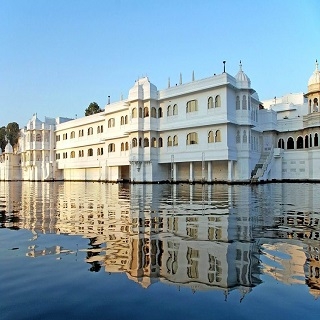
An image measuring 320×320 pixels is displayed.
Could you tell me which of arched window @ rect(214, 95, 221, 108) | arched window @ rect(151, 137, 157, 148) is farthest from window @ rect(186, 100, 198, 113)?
arched window @ rect(151, 137, 157, 148)

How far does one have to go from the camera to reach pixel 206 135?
38500mm

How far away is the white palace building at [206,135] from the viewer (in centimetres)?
3762

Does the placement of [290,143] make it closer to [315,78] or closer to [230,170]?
[315,78]

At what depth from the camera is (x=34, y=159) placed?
66938mm

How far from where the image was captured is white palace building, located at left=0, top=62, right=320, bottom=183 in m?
37.6

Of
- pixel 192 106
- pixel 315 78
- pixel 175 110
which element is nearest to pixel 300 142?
pixel 315 78

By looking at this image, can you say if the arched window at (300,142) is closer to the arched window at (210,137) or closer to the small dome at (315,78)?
the small dome at (315,78)

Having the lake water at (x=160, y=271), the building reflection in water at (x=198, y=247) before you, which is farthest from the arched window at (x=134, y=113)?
the lake water at (x=160, y=271)

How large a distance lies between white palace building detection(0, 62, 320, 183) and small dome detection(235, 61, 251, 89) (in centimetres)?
11

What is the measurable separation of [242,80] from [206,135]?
7257 millimetres

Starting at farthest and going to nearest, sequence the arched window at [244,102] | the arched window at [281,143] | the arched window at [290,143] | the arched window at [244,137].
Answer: the arched window at [281,143] < the arched window at [290,143] < the arched window at [244,102] < the arched window at [244,137]

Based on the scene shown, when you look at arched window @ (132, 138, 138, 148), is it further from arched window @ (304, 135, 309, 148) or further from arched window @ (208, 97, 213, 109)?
arched window @ (304, 135, 309, 148)

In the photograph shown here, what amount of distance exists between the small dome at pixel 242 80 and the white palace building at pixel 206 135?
11 cm

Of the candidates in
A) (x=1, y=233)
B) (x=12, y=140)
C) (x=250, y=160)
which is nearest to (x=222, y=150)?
(x=250, y=160)
